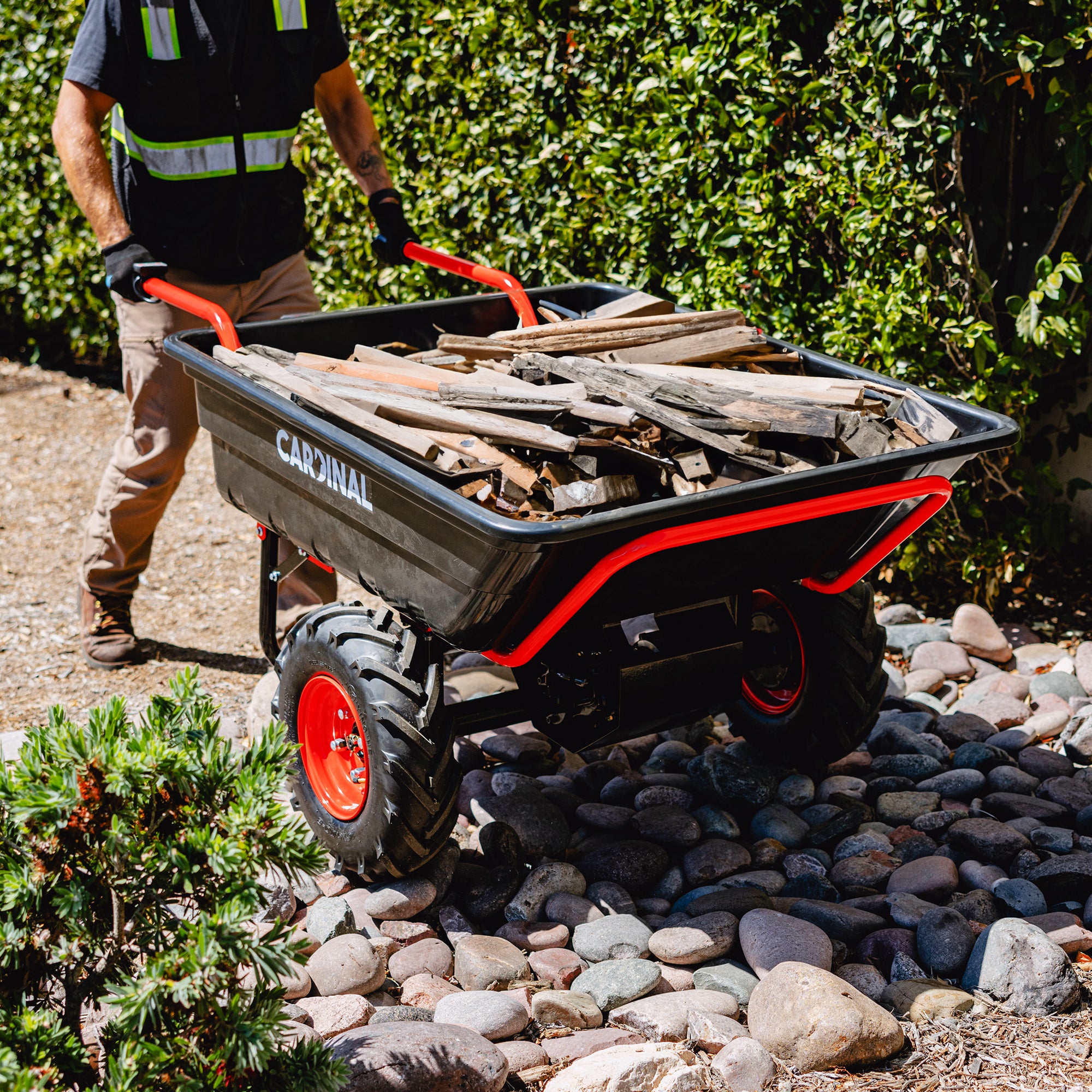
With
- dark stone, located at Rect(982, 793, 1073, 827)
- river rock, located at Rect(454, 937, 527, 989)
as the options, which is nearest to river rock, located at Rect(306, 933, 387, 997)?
river rock, located at Rect(454, 937, 527, 989)

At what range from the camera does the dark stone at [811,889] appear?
2742 millimetres

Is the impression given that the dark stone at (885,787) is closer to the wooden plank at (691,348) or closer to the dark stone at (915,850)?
the dark stone at (915,850)

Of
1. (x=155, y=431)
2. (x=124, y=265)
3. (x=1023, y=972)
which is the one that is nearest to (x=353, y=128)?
(x=124, y=265)

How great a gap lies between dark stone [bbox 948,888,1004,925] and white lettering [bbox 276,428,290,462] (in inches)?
68.9

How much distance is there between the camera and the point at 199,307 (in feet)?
9.82

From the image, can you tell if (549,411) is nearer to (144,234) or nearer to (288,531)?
(288,531)

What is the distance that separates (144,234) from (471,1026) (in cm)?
248

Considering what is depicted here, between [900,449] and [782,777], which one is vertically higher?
[900,449]

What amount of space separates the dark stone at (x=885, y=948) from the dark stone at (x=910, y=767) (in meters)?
0.72

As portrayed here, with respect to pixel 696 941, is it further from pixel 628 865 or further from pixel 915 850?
pixel 915 850

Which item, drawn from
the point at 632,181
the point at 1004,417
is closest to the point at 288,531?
the point at 1004,417

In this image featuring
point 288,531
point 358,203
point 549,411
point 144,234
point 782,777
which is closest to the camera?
point 549,411

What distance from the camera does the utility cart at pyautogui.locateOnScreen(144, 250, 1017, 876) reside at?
214 centimetres

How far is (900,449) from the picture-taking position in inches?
89.9
